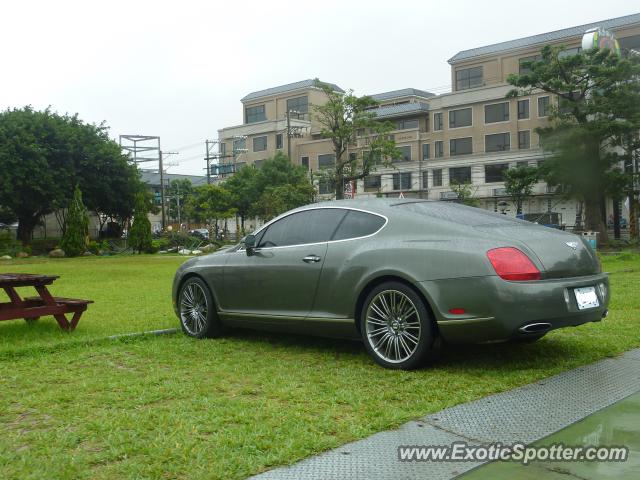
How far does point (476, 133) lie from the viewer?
61562 mm

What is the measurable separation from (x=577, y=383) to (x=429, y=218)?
1.70 m

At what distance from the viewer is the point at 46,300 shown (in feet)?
24.3

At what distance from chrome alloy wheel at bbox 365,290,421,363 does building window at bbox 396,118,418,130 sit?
65.9 m

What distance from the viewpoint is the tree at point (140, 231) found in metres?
40.2

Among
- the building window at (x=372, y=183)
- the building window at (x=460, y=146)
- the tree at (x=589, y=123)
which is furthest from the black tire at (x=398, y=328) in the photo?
the building window at (x=372, y=183)

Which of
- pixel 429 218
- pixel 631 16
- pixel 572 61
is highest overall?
pixel 631 16

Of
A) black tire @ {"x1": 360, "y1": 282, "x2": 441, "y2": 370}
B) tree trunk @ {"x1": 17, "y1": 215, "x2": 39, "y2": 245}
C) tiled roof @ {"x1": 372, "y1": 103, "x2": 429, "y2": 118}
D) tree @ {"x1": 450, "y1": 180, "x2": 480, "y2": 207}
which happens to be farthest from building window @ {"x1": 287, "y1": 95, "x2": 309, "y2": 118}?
black tire @ {"x1": 360, "y1": 282, "x2": 441, "y2": 370}

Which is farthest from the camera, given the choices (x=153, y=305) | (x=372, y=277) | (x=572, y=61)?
(x=572, y=61)

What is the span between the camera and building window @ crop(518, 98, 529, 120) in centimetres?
5878

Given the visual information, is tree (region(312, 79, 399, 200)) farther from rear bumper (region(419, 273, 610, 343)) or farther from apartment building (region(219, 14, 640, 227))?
rear bumper (region(419, 273, 610, 343))

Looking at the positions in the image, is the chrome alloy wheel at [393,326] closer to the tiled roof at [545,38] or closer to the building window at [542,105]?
the building window at [542,105]

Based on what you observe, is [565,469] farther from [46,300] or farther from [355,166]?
[355,166]

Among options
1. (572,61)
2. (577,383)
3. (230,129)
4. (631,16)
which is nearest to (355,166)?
(572,61)

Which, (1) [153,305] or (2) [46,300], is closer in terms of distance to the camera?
(2) [46,300]
